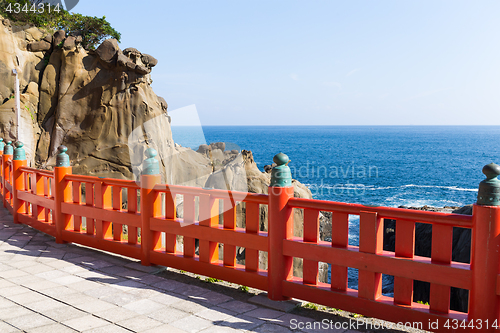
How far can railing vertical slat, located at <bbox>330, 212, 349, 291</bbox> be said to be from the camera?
3.88 m

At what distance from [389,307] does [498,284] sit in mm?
935

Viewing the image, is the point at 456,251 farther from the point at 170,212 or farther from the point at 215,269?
the point at 170,212

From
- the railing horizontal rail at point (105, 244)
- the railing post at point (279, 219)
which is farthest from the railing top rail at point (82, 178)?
the railing post at point (279, 219)

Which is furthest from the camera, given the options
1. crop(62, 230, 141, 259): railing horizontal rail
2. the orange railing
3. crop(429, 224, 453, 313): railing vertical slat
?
crop(62, 230, 141, 259): railing horizontal rail

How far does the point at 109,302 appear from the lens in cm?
422

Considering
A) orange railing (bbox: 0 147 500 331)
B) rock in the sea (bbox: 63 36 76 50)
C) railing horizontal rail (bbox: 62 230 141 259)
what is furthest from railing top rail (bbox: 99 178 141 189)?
rock in the sea (bbox: 63 36 76 50)

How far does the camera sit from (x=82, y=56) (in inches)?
819

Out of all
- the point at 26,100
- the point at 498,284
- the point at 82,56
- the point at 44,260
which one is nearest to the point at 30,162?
the point at 26,100

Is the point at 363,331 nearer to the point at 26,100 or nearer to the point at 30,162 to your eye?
the point at 30,162

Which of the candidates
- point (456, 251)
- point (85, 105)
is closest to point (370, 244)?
point (456, 251)

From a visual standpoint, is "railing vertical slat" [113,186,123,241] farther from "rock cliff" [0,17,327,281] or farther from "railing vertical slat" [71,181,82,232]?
"rock cliff" [0,17,327,281]

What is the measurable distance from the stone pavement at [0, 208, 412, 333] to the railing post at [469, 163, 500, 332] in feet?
4.22

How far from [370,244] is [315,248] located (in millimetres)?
578

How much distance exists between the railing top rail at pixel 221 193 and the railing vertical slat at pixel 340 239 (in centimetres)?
81
